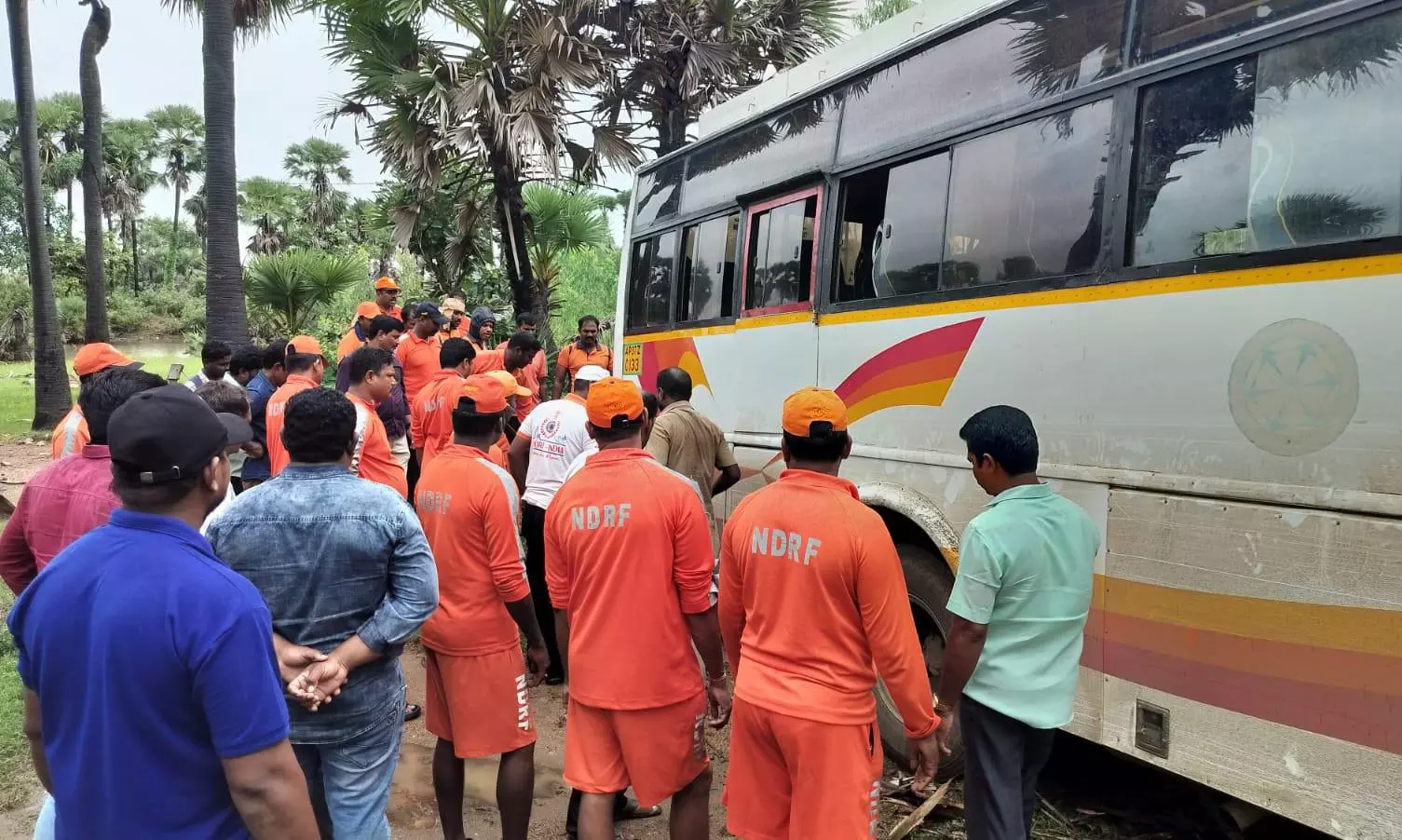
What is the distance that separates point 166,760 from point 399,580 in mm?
928

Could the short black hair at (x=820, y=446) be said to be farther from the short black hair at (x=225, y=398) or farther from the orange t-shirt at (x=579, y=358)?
the orange t-shirt at (x=579, y=358)

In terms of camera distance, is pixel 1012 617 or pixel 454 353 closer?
pixel 1012 617

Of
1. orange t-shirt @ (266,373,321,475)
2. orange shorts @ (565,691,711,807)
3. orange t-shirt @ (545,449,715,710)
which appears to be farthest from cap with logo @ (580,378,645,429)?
orange t-shirt @ (266,373,321,475)

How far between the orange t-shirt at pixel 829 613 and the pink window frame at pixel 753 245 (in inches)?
92.0

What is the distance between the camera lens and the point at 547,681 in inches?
208

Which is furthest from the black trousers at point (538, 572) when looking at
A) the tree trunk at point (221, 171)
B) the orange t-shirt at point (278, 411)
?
the tree trunk at point (221, 171)

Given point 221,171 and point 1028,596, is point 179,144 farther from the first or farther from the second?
point 1028,596

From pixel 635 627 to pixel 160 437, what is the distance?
1569 millimetres

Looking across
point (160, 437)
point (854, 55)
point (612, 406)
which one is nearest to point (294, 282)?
point (854, 55)

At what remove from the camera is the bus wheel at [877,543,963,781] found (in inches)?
153

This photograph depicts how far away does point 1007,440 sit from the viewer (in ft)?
8.63

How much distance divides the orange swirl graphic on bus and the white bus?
0.01m

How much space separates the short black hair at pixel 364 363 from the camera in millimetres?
4242

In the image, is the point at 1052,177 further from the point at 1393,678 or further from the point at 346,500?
the point at 346,500
